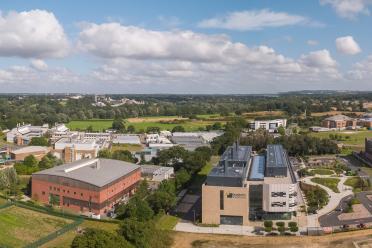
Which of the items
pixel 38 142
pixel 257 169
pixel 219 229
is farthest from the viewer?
pixel 38 142

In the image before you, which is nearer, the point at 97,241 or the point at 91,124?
the point at 97,241

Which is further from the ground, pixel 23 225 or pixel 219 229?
pixel 23 225

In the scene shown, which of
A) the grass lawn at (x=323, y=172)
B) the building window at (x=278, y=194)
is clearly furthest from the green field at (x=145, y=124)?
the building window at (x=278, y=194)

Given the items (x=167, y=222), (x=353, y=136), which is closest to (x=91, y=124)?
(x=353, y=136)

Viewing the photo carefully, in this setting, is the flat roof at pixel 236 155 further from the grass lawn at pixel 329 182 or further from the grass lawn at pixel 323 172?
the grass lawn at pixel 323 172

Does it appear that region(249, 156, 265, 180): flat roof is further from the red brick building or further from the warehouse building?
the red brick building

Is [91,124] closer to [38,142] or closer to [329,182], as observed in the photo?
[38,142]
